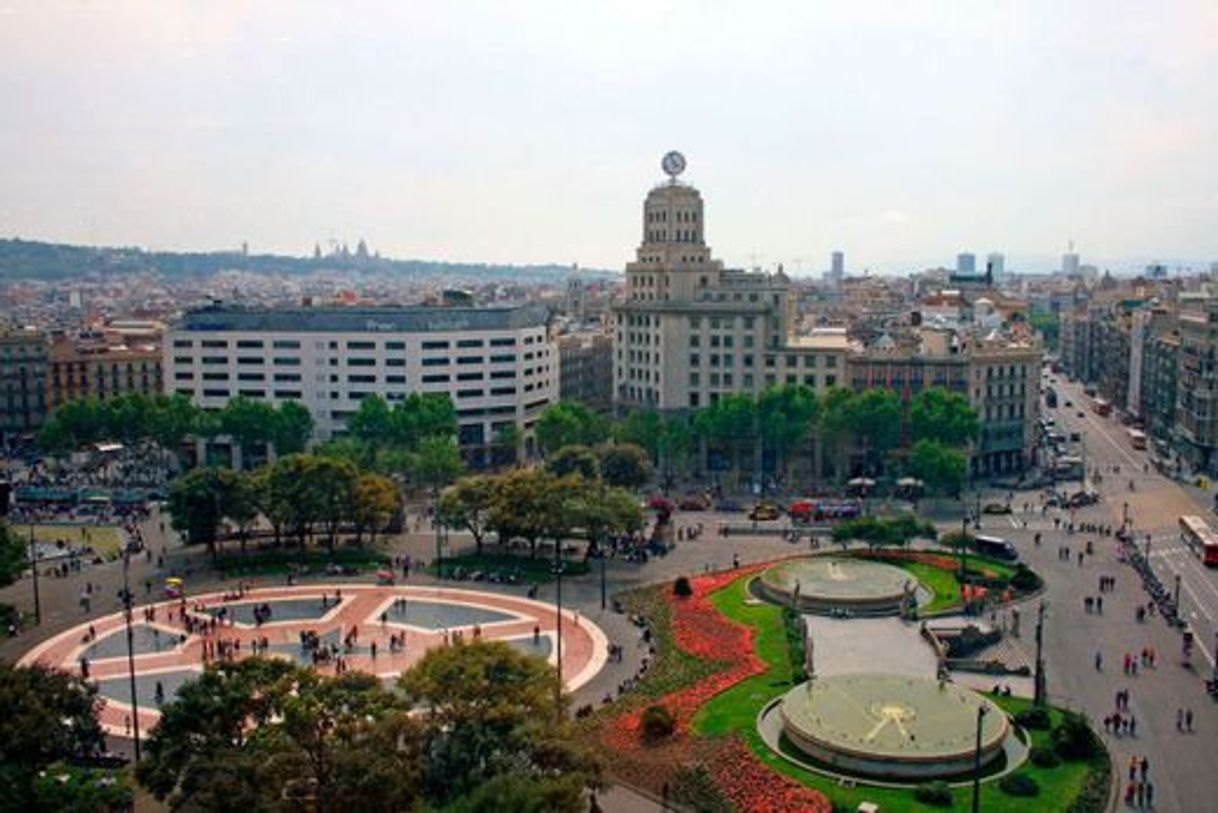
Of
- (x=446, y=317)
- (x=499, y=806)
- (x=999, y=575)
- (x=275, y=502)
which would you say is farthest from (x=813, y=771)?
(x=446, y=317)

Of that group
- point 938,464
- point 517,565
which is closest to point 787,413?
point 938,464

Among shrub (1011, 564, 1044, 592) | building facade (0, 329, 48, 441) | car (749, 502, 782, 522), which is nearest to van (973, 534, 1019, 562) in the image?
shrub (1011, 564, 1044, 592)

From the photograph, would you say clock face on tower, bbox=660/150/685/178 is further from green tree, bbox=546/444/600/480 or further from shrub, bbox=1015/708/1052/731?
shrub, bbox=1015/708/1052/731

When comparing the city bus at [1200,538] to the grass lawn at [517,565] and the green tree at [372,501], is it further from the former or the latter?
the green tree at [372,501]

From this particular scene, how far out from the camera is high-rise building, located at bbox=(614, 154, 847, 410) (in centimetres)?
12706

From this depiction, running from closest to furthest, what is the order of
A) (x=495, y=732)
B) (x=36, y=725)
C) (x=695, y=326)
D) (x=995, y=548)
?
(x=495, y=732) → (x=36, y=725) → (x=995, y=548) → (x=695, y=326)

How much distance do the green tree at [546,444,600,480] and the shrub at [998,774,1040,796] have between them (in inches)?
2238

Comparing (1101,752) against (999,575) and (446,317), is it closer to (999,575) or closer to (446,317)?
(999,575)

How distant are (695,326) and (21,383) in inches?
3602

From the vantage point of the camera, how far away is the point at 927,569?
272 ft

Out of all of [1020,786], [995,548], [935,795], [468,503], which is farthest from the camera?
[995,548]

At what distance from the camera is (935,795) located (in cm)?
4534

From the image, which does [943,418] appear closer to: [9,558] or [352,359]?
[352,359]

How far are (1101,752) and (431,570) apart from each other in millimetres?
49600
